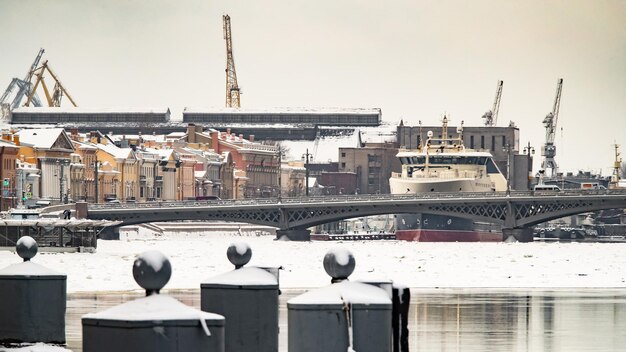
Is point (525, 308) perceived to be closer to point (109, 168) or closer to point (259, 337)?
point (259, 337)

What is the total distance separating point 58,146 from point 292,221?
36.5m

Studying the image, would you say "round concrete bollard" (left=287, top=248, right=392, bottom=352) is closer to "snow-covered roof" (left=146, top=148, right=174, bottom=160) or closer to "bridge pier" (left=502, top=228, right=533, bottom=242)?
"bridge pier" (left=502, top=228, right=533, bottom=242)

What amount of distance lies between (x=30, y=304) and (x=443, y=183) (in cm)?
13464

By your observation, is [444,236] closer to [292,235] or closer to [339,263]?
[292,235]

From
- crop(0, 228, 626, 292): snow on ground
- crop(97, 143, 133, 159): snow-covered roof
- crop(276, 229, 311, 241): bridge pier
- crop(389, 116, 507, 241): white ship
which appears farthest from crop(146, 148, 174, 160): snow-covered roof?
crop(0, 228, 626, 292): snow on ground

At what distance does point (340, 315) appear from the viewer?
519 inches

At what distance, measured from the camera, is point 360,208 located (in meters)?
132

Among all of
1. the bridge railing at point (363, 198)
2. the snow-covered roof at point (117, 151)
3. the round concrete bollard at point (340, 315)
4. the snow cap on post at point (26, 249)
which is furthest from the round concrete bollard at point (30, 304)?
the snow-covered roof at point (117, 151)

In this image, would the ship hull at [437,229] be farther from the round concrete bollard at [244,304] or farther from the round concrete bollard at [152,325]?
the round concrete bollard at [152,325]

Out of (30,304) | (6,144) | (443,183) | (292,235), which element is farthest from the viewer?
(443,183)

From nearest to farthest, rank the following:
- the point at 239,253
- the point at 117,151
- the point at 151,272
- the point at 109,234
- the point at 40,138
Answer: the point at 151,272, the point at 239,253, the point at 109,234, the point at 40,138, the point at 117,151

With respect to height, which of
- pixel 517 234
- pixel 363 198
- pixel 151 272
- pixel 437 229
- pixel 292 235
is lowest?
pixel 437 229

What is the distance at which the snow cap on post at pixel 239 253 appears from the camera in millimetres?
15672

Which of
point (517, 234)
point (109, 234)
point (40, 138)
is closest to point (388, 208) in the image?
point (517, 234)
